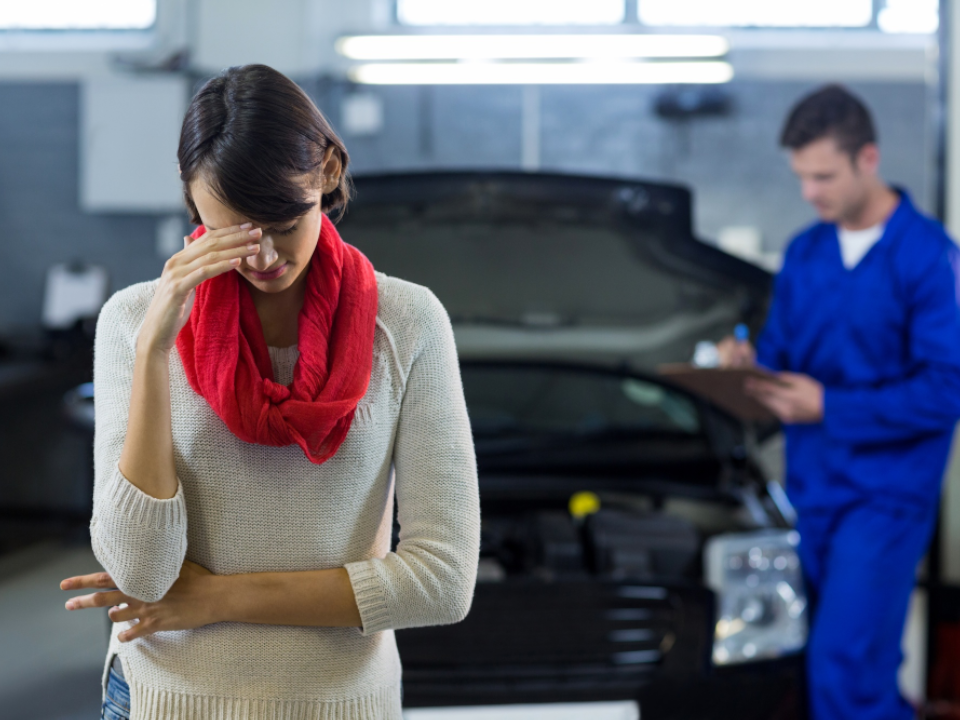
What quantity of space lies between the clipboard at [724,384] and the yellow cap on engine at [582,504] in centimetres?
32

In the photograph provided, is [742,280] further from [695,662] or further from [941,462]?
[695,662]

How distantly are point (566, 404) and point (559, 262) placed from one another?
34 cm

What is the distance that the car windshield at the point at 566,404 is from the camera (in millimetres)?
2111

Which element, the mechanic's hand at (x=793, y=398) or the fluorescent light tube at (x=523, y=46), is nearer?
the mechanic's hand at (x=793, y=398)

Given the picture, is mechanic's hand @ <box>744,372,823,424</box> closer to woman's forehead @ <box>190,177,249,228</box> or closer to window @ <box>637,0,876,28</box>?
woman's forehead @ <box>190,177,249,228</box>

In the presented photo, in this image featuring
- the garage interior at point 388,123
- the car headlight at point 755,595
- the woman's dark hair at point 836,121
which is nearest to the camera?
the car headlight at point 755,595

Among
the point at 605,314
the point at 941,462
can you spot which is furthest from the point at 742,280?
the point at 941,462

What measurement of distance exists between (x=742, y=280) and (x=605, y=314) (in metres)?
0.33

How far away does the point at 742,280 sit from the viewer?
2123 millimetres

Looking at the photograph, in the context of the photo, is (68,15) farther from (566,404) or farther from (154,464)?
(154,464)

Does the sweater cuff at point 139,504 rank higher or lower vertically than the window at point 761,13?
lower

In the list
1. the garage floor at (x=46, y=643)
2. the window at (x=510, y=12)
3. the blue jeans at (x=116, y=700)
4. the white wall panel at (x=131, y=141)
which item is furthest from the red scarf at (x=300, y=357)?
the window at (x=510, y=12)

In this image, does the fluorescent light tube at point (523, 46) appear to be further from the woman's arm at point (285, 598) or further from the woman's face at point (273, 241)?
the woman's arm at point (285, 598)

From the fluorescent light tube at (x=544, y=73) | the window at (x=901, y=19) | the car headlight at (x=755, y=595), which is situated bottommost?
the car headlight at (x=755, y=595)
